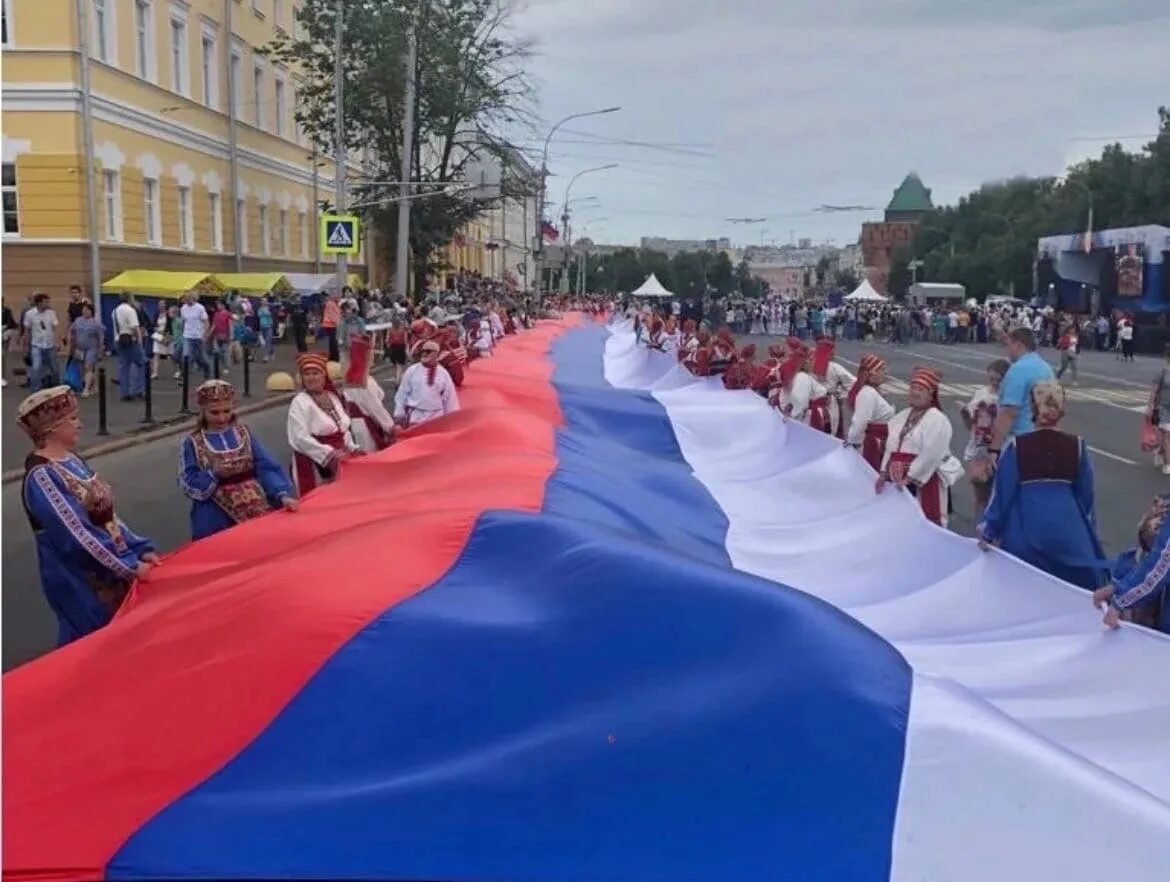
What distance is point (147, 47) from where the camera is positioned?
31.0m

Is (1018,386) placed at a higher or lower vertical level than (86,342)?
higher

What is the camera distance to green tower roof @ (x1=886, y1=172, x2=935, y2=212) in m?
136

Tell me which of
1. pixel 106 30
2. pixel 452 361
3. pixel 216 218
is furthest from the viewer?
pixel 216 218

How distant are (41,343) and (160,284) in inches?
288

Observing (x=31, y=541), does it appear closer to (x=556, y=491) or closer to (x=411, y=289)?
(x=556, y=491)

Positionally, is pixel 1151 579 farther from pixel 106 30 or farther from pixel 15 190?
pixel 106 30

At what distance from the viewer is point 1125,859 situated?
299 cm

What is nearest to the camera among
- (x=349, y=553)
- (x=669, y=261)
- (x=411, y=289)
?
(x=349, y=553)

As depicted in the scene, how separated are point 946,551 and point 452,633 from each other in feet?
11.5

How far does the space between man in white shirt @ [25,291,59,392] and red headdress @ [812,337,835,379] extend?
1209 centimetres

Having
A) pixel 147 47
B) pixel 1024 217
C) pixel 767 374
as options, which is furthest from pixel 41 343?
pixel 1024 217

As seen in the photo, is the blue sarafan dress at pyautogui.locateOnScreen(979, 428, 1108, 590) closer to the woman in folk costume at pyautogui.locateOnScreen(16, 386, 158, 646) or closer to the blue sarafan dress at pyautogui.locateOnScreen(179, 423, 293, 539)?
the blue sarafan dress at pyautogui.locateOnScreen(179, 423, 293, 539)

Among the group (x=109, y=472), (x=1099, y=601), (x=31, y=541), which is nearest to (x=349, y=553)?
(x=1099, y=601)

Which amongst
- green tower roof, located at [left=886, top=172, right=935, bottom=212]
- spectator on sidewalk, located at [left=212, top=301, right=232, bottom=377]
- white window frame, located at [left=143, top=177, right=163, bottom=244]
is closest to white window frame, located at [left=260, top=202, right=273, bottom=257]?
white window frame, located at [left=143, top=177, right=163, bottom=244]
